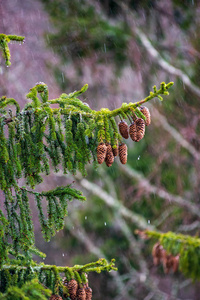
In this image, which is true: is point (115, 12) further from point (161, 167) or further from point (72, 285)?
point (72, 285)

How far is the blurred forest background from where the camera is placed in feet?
33.1

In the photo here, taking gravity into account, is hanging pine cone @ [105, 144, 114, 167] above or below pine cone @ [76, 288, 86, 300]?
above

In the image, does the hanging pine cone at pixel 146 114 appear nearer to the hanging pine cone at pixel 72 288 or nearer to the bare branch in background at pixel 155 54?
the hanging pine cone at pixel 72 288

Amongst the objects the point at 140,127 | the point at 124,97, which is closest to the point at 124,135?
the point at 140,127

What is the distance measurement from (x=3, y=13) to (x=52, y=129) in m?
9.24

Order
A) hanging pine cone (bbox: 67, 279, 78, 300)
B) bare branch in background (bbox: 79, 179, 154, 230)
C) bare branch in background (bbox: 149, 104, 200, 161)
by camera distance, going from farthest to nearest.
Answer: bare branch in background (bbox: 79, 179, 154, 230), bare branch in background (bbox: 149, 104, 200, 161), hanging pine cone (bbox: 67, 279, 78, 300)

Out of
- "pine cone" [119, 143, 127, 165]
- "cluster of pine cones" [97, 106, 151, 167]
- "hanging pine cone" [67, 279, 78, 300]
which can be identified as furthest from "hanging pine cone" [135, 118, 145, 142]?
"hanging pine cone" [67, 279, 78, 300]

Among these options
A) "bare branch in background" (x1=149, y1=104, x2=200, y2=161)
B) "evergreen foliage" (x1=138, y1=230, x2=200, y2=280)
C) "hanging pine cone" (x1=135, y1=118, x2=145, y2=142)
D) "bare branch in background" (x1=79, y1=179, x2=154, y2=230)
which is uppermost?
"bare branch in background" (x1=149, y1=104, x2=200, y2=161)

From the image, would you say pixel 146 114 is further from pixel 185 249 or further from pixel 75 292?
pixel 185 249

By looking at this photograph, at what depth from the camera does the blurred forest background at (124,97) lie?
10.1 meters

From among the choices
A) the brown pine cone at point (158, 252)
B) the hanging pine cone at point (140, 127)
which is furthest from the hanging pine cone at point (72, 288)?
the brown pine cone at point (158, 252)

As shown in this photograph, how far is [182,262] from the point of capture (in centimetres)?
376

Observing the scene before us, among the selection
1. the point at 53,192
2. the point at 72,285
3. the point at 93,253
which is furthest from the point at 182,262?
the point at 93,253

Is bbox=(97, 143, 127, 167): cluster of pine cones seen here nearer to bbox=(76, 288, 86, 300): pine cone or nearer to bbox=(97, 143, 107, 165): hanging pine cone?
bbox=(97, 143, 107, 165): hanging pine cone
